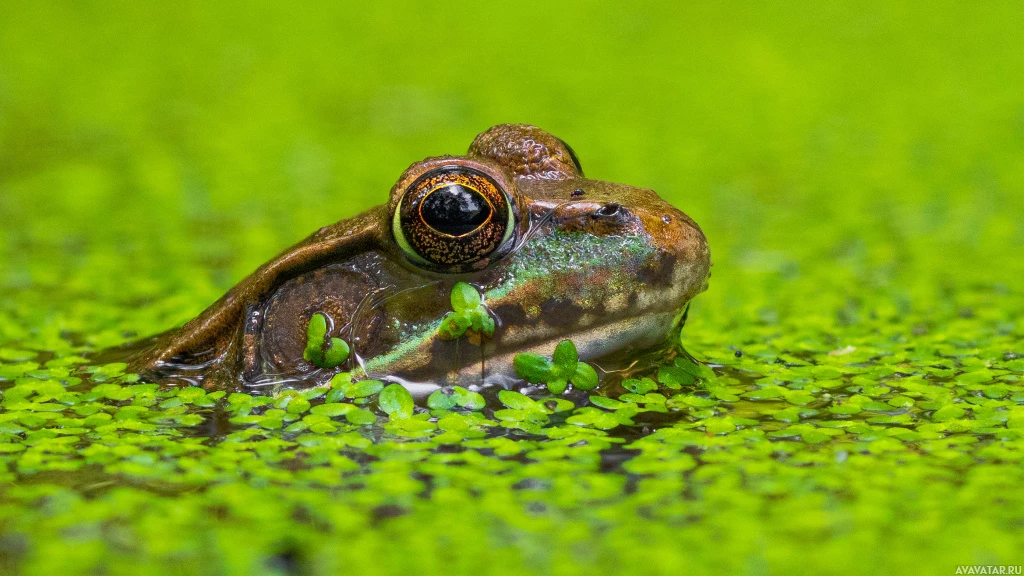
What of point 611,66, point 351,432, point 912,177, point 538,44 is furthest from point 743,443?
point 538,44

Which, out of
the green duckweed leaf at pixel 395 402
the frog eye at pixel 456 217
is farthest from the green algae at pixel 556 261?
the frog eye at pixel 456 217

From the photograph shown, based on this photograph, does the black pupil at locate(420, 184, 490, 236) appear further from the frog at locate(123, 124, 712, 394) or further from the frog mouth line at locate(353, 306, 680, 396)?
the frog mouth line at locate(353, 306, 680, 396)

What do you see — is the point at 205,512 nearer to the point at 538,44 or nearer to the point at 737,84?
the point at 737,84

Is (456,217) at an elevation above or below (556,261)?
above

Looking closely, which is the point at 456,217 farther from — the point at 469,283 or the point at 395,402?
the point at 395,402

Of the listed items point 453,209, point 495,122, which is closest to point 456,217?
point 453,209

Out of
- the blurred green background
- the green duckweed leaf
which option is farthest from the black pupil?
the blurred green background
